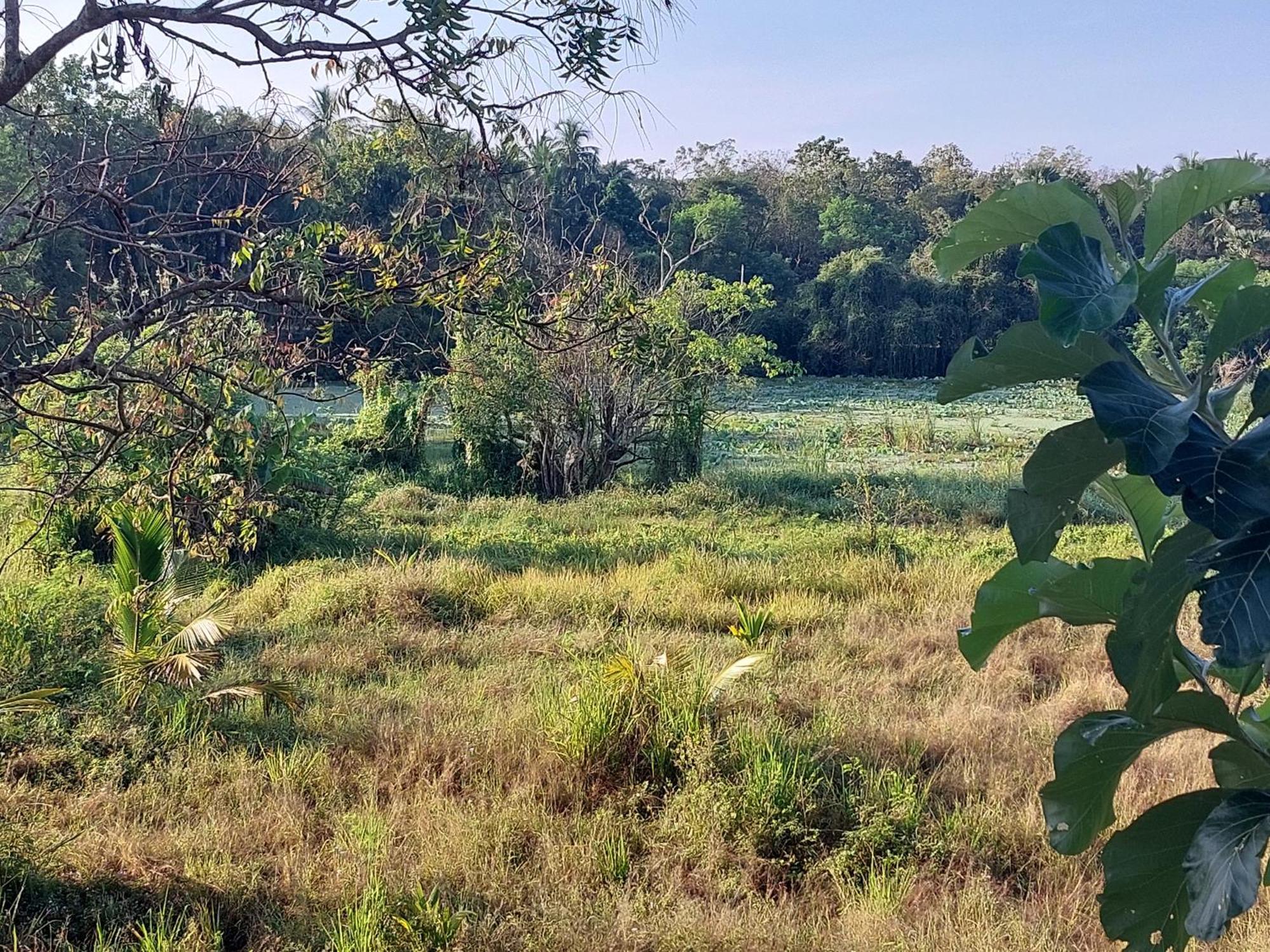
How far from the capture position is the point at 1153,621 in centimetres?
76

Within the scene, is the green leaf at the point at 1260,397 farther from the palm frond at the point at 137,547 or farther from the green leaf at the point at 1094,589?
the palm frond at the point at 137,547

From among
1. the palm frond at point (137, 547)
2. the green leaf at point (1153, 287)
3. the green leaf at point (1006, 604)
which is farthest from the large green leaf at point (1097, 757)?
the palm frond at point (137, 547)

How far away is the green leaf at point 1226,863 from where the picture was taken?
0.75m

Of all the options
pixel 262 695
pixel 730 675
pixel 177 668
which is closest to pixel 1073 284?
pixel 730 675

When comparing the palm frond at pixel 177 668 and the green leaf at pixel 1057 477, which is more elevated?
the green leaf at pixel 1057 477

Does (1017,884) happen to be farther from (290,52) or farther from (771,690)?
(290,52)

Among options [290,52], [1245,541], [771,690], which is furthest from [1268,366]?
[771,690]

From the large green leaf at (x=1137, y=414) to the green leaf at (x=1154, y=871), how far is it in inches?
16.9

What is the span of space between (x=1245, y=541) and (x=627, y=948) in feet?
7.71

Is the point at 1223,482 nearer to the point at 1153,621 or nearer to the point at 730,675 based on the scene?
the point at 1153,621

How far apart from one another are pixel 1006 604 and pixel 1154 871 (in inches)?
10.9

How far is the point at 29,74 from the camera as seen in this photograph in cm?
200

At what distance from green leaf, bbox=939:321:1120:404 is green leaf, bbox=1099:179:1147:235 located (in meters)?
0.19

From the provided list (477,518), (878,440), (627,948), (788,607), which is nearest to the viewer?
(627,948)
